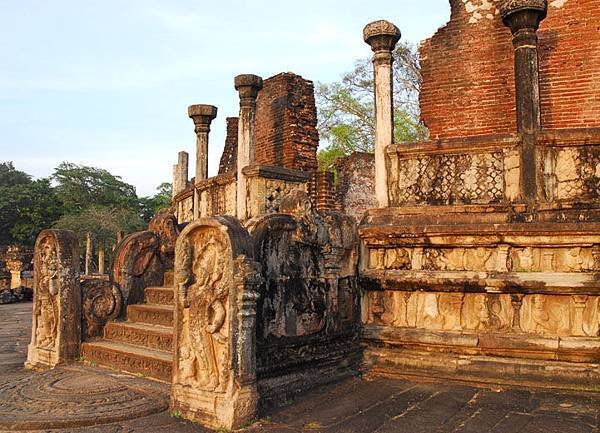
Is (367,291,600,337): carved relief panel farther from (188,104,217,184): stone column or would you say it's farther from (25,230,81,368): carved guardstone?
(188,104,217,184): stone column

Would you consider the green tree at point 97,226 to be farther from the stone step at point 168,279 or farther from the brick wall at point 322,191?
the stone step at point 168,279

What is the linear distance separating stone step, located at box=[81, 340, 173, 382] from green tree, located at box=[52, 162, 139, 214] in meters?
38.1

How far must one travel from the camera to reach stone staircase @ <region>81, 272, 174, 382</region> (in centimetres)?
551

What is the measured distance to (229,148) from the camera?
56.5ft

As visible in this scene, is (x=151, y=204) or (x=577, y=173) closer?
(x=577, y=173)

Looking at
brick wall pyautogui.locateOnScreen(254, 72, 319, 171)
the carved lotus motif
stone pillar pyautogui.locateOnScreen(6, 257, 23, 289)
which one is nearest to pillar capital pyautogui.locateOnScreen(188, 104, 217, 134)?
brick wall pyautogui.locateOnScreen(254, 72, 319, 171)

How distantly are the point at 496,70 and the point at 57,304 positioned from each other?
734 cm

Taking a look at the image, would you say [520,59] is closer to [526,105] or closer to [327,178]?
[526,105]

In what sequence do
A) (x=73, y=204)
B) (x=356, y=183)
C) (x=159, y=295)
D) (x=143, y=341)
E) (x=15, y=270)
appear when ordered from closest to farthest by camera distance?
(x=143, y=341), (x=159, y=295), (x=356, y=183), (x=15, y=270), (x=73, y=204)

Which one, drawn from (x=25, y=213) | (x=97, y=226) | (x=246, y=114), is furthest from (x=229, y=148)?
(x=25, y=213)

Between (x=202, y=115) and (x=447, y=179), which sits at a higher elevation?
(x=202, y=115)

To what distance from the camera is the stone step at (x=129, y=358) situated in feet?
17.6

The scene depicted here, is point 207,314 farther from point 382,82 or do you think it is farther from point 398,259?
point 382,82

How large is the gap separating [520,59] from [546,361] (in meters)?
3.01
